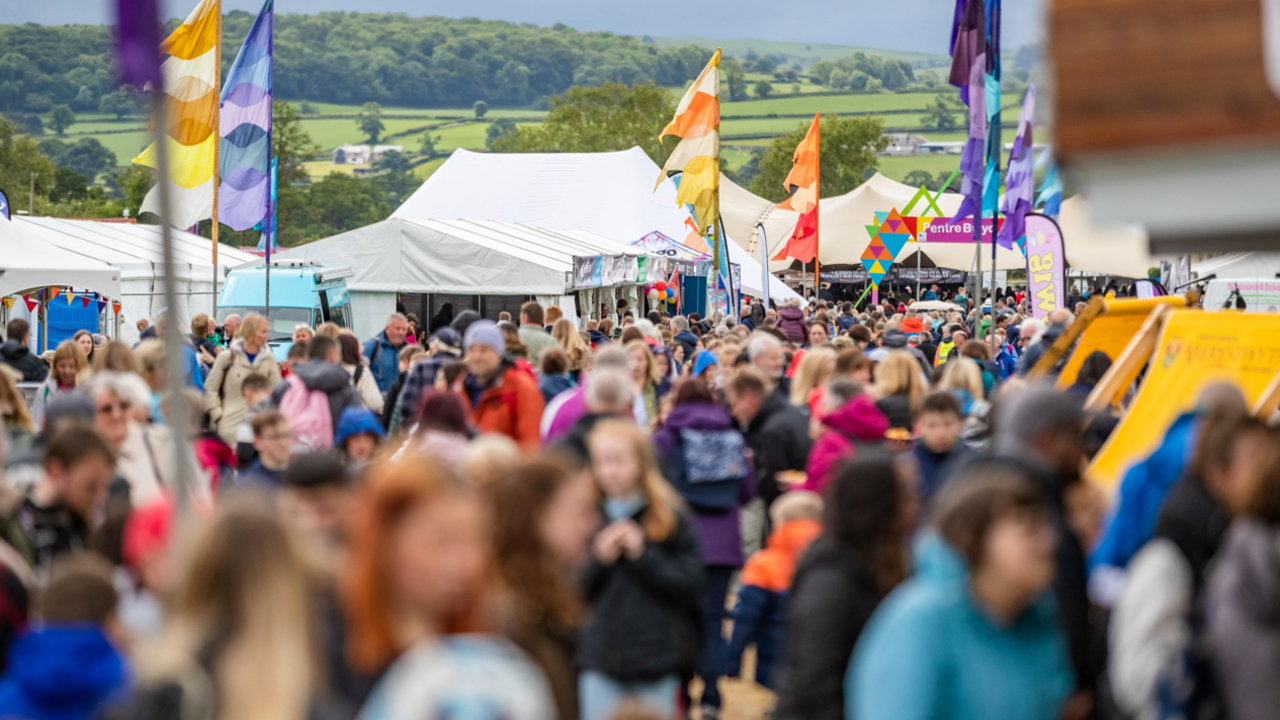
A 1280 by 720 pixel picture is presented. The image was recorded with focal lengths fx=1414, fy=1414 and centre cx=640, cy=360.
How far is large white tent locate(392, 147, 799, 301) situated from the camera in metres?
35.0

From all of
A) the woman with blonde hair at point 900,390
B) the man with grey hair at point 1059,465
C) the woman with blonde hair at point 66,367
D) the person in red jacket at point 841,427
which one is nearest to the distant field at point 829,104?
the woman with blonde hair at point 66,367

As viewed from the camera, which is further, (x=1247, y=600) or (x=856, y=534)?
(x=856, y=534)

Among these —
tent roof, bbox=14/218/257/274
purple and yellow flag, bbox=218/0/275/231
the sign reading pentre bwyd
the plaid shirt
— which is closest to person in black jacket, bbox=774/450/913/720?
the plaid shirt

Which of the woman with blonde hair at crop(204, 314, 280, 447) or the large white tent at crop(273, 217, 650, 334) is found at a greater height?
the large white tent at crop(273, 217, 650, 334)

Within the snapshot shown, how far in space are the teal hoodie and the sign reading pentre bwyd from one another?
12.8 meters

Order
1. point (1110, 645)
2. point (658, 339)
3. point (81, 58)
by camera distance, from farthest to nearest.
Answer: point (81, 58) < point (658, 339) < point (1110, 645)

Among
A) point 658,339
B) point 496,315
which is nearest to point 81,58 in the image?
point 496,315

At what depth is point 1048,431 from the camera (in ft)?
12.7

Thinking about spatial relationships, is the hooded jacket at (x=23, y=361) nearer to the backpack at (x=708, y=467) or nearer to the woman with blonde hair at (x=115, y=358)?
the woman with blonde hair at (x=115, y=358)

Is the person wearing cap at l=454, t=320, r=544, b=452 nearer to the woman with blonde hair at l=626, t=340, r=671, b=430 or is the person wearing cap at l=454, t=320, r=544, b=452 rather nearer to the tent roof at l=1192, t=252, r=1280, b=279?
the woman with blonde hair at l=626, t=340, r=671, b=430

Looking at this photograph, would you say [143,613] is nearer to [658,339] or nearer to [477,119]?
[658,339]

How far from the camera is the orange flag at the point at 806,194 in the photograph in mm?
23531

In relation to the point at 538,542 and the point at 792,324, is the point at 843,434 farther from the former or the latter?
the point at 792,324

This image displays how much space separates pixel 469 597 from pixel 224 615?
0.41m
